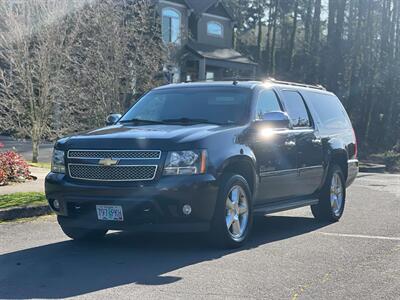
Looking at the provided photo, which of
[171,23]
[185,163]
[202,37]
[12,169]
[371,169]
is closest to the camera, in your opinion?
[185,163]

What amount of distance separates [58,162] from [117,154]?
90cm

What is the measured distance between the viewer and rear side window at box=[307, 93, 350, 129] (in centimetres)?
1028

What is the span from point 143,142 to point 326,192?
152 inches

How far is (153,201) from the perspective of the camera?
689 cm

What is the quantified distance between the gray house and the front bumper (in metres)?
24.3

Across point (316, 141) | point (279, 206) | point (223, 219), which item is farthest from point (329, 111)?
point (223, 219)

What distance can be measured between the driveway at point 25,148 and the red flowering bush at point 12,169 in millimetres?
8058

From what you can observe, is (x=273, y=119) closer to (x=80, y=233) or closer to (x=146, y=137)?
(x=146, y=137)

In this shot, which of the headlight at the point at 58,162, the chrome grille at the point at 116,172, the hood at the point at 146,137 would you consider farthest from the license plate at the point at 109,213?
the headlight at the point at 58,162

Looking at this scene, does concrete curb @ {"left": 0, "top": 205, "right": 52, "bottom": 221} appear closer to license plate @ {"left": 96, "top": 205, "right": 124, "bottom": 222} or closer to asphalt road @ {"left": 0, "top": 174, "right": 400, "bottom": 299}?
asphalt road @ {"left": 0, "top": 174, "right": 400, "bottom": 299}

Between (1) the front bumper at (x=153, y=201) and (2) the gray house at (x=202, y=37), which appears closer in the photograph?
(1) the front bumper at (x=153, y=201)

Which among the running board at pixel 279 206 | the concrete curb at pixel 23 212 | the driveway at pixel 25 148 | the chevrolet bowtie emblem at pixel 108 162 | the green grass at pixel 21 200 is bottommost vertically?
the driveway at pixel 25 148

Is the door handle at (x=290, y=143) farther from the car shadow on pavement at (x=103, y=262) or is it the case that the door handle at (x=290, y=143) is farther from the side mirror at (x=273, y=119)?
the car shadow on pavement at (x=103, y=262)

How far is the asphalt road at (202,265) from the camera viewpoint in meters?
5.83
